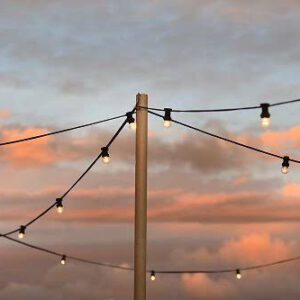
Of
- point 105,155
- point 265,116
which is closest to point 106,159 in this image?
point 105,155

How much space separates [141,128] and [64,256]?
31.7 feet

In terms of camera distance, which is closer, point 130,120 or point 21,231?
point 130,120

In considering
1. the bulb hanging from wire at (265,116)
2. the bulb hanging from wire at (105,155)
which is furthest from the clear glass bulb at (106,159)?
the bulb hanging from wire at (265,116)

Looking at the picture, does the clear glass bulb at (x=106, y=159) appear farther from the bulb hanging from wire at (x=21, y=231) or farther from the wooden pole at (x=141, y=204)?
the bulb hanging from wire at (x=21, y=231)

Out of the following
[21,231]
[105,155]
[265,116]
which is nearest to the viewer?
[265,116]

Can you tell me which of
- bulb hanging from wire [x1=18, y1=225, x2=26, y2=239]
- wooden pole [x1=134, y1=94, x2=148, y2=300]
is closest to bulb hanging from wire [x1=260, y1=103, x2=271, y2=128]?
wooden pole [x1=134, y1=94, x2=148, y2=300]

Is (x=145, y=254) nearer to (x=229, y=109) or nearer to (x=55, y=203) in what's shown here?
(x=229, y=109)

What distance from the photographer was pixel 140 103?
11.9m

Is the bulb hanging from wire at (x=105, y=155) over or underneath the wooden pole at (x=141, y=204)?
over

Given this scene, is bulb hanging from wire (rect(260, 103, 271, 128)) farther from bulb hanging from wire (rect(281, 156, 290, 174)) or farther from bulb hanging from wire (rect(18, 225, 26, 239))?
bulb hanging from wire (rect(18, 225, 26, 239))

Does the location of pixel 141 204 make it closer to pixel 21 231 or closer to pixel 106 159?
pixel 106 159

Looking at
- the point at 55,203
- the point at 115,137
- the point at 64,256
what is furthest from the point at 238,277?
the point at 115,137

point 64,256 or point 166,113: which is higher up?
point 64,256

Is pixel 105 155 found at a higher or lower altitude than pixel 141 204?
higher
